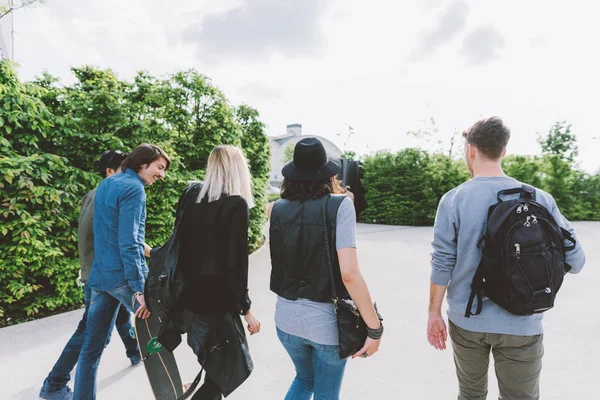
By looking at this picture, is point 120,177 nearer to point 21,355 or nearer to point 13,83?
point 21,355

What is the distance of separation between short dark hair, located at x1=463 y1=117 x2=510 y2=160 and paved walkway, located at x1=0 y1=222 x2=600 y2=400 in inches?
80.9

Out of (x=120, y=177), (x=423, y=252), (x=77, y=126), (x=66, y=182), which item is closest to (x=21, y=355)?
(x=66, y=182)

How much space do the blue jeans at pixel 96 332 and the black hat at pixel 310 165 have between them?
1.48m

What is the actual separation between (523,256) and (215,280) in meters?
1.58

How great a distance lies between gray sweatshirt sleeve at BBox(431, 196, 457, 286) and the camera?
1851mm

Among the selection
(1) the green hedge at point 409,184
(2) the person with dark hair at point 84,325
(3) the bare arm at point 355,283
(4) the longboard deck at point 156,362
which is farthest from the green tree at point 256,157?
(1) the green hedge at point 409,184

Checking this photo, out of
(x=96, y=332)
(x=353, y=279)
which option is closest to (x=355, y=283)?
(x=353, y=279)

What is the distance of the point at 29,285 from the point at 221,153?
3.50 metres

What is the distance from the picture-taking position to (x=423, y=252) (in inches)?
352

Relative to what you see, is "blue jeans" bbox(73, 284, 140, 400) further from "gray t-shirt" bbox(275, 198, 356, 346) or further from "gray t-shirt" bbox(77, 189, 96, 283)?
"gray t-shirt" bbox(275, 198, 356, 346)

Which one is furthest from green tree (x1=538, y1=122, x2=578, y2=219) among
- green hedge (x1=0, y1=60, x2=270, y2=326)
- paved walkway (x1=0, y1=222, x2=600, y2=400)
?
green hedge (x1=0, y1=60, x2=270, y2=326)

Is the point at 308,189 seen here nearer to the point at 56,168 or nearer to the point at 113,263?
the point at 113,263

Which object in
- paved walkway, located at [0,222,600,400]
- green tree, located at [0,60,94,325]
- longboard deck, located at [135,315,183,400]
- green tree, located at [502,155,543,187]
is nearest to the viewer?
longboard deck, located at [135,315,183,400]

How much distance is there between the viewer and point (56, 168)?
4199 millimetres
